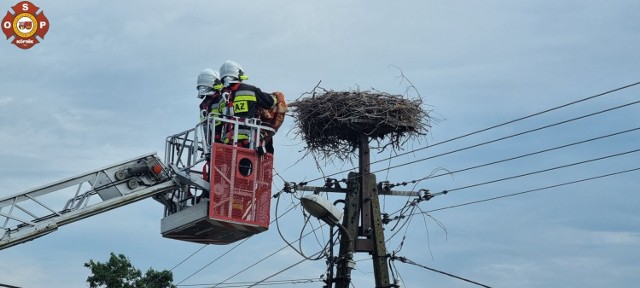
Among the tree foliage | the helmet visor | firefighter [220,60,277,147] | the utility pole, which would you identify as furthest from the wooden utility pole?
the tree foliage

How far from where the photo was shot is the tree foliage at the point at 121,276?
31453mm

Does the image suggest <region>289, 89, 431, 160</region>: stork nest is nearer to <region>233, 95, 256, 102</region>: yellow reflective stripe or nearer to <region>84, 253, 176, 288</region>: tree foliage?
<region>233, 95, 256, 102</region>: yellow reflective stripe

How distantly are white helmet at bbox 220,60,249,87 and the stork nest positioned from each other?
1771mm

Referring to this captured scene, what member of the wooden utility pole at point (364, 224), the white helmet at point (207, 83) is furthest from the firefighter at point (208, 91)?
the wooden utility pole at point (364, 224)

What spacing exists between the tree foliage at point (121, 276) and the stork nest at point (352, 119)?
41.4ft

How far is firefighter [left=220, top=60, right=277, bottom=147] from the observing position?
1845 cm

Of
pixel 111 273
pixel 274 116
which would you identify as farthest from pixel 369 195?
pixel 111 273

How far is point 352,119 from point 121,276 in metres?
14.2

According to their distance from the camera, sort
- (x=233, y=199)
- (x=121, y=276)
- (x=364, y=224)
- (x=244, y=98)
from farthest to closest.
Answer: (x=121, y=276)
(x=364, y=224)
(x=244, y=98)
(x=233, y=199)

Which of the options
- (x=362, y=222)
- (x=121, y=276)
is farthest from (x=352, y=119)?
(x=121, y=276)

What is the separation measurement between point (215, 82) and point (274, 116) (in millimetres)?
1184

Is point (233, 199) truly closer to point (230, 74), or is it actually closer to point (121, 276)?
point (230, 74)

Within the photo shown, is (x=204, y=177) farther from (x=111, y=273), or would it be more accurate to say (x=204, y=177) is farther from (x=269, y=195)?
(x=111, y=273)

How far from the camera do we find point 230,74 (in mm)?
18781
